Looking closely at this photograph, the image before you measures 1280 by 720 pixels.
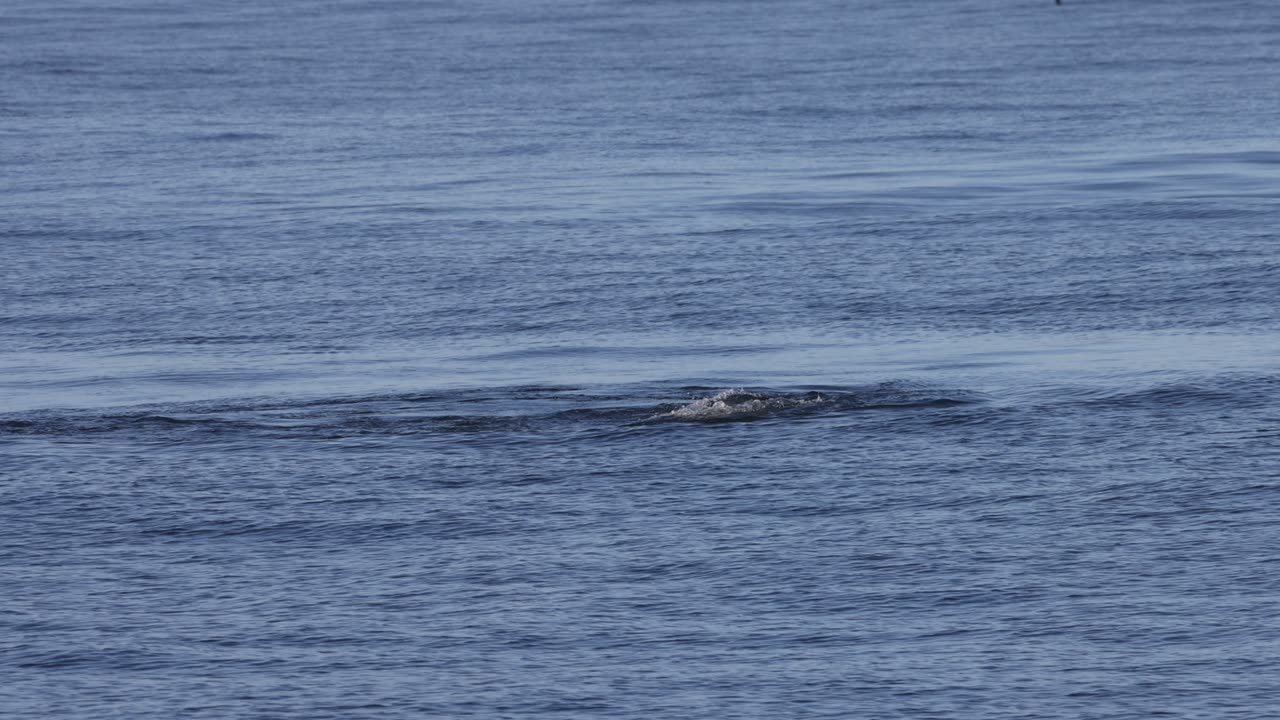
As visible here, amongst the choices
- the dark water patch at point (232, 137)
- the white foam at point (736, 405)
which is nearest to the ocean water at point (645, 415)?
the white foam at point (736, 405)

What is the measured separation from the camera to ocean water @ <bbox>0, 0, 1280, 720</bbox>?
24.4m

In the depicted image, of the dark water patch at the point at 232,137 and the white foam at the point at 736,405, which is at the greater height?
the dark water patch at the point at 232,137

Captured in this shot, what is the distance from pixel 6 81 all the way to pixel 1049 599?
72.6m

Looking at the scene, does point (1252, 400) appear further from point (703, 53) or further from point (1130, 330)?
point (703, 53)

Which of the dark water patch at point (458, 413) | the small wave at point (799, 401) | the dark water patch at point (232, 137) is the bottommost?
the small wave at point (799, 401)

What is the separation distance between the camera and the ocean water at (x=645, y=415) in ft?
80.0

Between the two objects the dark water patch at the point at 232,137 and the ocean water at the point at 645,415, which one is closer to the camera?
the ocean water at the point at 645,415

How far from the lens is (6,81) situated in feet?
301

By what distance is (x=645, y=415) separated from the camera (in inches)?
1377

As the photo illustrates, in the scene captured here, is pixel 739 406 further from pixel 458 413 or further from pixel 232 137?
pixel 232 137

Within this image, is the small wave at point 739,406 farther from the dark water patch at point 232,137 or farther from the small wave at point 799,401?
the dark water patch at point 232,137

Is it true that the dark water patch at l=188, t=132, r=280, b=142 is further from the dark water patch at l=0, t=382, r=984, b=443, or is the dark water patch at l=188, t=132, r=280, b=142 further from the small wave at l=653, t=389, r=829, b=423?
the small wave at l=653, t=389, r=829, b=423

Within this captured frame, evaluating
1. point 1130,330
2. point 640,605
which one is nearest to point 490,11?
point 1130,330

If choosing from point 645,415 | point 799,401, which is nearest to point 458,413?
point 645,415
